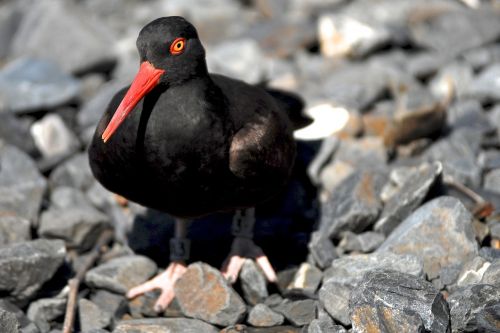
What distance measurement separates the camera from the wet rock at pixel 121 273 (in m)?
5.96

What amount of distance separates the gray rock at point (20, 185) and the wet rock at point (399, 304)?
3.17 metres

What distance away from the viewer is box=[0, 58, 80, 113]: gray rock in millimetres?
8297

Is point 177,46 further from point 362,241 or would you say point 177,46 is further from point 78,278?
point 362,241

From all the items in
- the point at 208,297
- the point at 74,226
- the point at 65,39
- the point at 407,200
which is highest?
the point at 65,39

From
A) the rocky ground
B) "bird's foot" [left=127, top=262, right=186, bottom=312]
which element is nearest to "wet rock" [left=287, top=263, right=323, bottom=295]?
the rocky ground

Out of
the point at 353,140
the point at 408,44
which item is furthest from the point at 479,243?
the point at 408,44

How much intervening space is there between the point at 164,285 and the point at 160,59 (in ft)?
5.81

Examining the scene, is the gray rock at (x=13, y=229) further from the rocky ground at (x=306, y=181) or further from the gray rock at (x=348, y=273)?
the gray rock at (x=348, y=273)

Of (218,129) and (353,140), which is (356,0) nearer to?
(353,140)

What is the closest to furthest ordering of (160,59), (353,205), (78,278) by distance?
(160,59), (78,278), (353,205)

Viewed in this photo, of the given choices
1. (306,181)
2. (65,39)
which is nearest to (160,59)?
(306,181)

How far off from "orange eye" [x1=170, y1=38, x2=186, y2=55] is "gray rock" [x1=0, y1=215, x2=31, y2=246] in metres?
2.13

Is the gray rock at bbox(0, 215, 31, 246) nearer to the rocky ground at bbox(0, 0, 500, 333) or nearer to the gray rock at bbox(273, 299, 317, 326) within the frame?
the rocky ground at bbox(0, 0, 500, 333)

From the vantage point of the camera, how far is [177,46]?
518cm
